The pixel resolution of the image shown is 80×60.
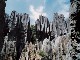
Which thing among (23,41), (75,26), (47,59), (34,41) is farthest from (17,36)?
(75,26)

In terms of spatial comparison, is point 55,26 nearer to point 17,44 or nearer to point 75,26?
point 17,44

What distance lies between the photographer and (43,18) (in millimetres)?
108812

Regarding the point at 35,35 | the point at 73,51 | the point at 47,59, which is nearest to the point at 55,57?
the point at 47,59

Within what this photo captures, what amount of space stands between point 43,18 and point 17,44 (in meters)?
30.2

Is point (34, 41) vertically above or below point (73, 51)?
above

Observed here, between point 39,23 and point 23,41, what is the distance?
21.5m

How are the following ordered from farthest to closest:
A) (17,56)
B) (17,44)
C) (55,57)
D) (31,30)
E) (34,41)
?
(31,30), (34,41), (17,44), (17,56), (55,57)

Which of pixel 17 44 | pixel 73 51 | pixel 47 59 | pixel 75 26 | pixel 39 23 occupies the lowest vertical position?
pixel 73 51

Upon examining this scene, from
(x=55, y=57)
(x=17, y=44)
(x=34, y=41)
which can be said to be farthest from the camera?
(x=34, y=41)

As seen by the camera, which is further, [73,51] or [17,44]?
[17,44]

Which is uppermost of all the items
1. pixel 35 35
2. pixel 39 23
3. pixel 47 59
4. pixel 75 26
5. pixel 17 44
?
pixel 39 23

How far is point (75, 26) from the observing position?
6.41 metres

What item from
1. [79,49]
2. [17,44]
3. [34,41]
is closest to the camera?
[79,49]

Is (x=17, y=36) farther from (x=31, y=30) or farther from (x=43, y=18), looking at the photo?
(x=43, y=18)
